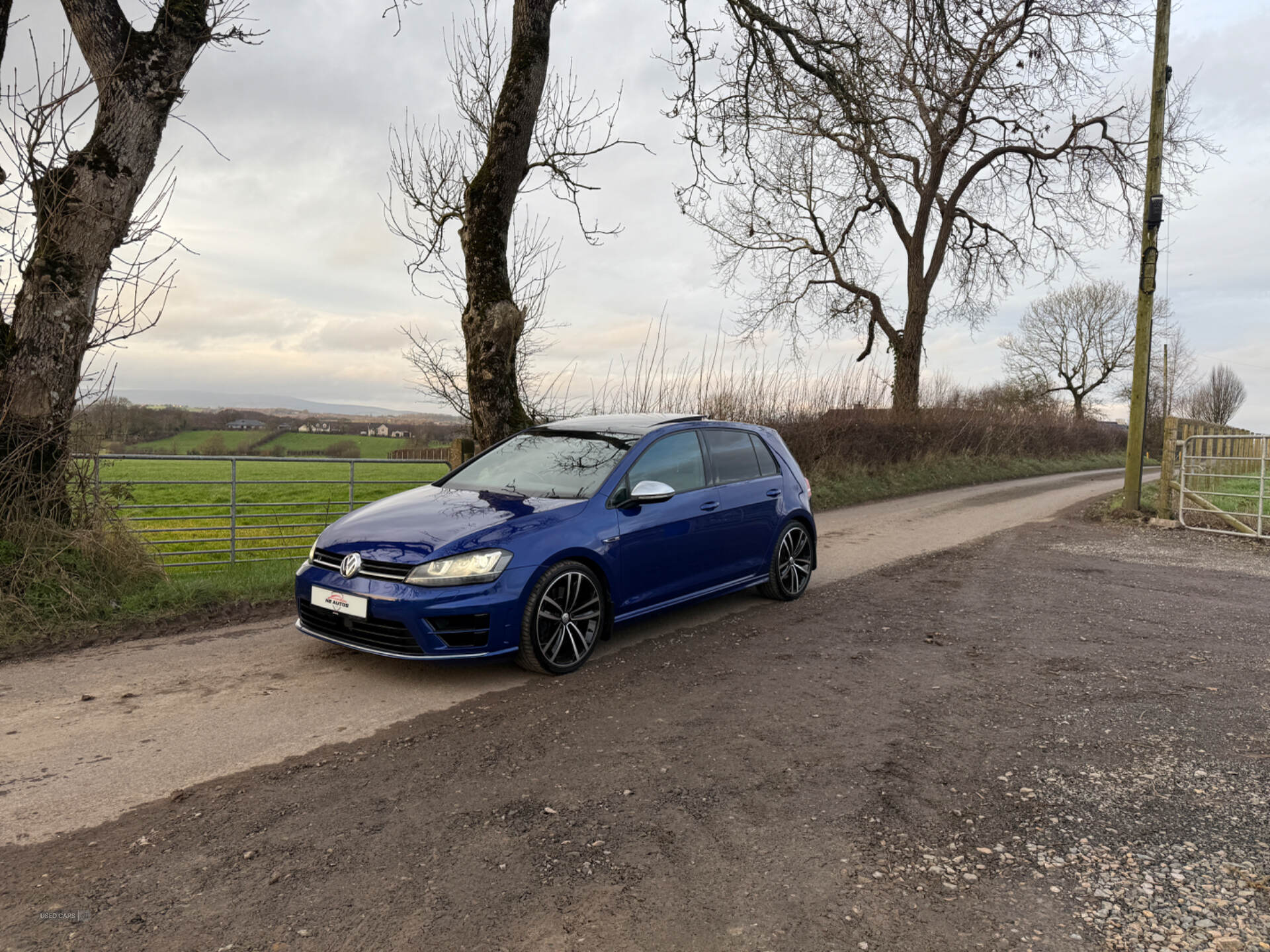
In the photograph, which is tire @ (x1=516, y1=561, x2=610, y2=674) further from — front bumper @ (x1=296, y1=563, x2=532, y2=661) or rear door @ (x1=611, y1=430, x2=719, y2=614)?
rear door @ (x1=611, y1=430, x2=719, y2=614)

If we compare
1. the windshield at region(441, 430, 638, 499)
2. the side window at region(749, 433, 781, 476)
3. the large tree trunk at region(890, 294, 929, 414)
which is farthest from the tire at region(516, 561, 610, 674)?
the large tree trunk at region(890, 294, 929, 414)

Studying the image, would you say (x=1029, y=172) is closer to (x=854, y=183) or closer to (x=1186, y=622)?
(x=854, y=183)

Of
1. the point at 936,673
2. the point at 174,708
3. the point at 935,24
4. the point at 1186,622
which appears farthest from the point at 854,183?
the point at 174,708

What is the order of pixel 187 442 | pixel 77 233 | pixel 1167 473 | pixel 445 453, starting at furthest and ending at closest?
pixel 1167 473 → pixel 445 453 → pixel 187 442 → pixel 77 233

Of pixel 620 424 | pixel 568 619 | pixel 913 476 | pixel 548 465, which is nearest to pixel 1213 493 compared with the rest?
pixel 913 476

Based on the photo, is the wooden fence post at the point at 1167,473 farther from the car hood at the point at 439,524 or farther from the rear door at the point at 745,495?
the car hood at the point at 439,524

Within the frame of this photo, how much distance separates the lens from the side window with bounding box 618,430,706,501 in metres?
6.17

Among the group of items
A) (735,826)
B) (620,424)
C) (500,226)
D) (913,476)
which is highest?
(500,226)

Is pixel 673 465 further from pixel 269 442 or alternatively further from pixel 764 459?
pixel 269 442

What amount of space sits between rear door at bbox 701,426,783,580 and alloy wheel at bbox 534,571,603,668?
156cm

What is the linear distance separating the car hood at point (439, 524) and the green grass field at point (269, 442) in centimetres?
359

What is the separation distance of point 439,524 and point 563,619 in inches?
39.3

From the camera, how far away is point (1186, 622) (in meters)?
7.11

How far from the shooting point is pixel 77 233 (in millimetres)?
7156
